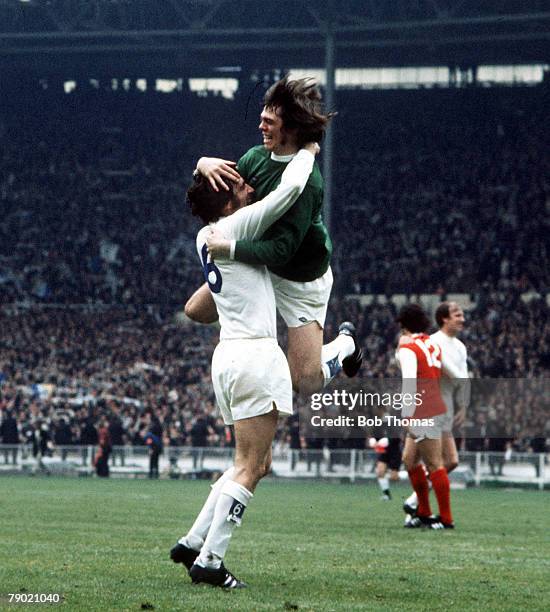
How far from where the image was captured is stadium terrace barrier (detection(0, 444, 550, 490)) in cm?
2480

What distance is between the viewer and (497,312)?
35656 mm

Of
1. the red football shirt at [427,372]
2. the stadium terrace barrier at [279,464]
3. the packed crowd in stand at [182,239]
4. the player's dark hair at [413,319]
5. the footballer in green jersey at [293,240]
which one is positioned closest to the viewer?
the footballer in green jersey at [293,240]

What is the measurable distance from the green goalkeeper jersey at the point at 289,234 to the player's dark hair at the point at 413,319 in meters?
5.34

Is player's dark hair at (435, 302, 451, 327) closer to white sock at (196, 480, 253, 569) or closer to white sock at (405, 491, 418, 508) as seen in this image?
white sock at (405, 491, 418, 508)

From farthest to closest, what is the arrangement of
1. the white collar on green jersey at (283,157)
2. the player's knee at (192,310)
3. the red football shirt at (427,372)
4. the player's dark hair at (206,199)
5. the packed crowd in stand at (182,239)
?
the packed crowd in stand at (182,239)
the red football shirt at (427,372)
the player's knee at (192,310)
the white collar on green jersey at (283,157)
the player's dark hair at (206,199)

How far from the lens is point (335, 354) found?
24.8ft

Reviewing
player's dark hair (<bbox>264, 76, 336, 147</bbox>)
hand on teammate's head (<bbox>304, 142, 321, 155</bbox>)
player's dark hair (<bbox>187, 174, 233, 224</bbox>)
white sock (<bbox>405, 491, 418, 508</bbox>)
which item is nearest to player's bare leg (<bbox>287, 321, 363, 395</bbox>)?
player's dark hair (<bbox>187, 174, 233, 224</bbox>)

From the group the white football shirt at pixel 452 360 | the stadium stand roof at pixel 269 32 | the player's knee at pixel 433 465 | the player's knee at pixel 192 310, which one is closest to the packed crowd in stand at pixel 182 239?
the stadium stand roof at pixel 269 32

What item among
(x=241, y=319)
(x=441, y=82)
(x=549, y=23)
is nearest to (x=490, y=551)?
(x=241, y=319)

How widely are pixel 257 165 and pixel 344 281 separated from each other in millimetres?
32028

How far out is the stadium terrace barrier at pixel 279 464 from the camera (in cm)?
2480

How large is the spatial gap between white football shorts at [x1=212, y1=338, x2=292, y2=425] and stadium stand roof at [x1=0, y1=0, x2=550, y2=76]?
2874cm

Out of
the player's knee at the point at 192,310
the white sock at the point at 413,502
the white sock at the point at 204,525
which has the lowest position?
the white sock at the point at 413,502

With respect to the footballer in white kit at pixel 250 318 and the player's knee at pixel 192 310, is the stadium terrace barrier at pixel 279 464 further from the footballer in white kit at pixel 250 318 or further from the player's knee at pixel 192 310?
the footballer in white kit at pixel 250 318
